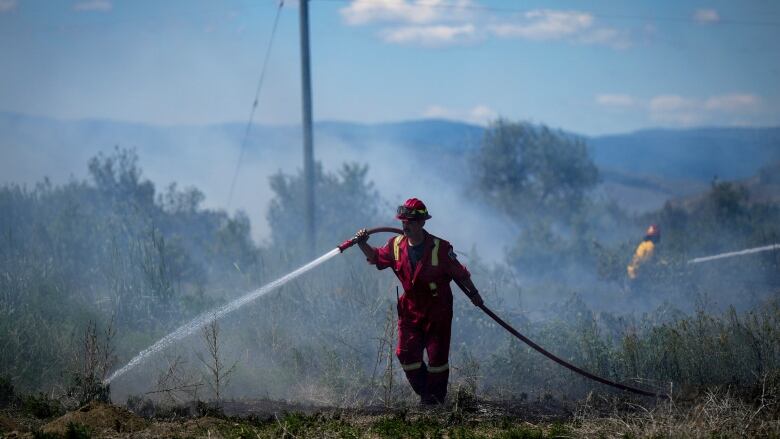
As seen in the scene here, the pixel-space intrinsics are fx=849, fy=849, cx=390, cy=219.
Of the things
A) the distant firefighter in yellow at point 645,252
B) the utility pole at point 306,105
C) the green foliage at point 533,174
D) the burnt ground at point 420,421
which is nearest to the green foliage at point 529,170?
the green foliage at point 533,174

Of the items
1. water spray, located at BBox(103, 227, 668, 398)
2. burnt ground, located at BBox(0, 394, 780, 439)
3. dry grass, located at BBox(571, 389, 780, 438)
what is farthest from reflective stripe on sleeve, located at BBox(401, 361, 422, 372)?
dry grass, located at BBox(571, 389, 780, 438)

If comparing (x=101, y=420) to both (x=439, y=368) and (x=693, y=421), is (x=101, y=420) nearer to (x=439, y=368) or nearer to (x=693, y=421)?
(x=439, y=368)

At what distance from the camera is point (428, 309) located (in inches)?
295

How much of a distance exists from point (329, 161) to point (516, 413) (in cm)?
2981

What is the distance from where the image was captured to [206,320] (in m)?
10.3

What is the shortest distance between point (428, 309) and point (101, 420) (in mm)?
2833

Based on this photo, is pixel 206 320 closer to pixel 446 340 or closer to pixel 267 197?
pixel 446 340

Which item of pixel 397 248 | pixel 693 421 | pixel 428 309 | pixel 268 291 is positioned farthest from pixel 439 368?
pixel 268 291

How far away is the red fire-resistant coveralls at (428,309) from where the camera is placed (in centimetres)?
745

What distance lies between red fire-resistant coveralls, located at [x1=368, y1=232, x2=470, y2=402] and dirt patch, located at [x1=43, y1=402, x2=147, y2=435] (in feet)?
7.68

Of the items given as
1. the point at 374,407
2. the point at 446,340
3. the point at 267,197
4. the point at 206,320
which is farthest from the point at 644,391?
the point at 267,197

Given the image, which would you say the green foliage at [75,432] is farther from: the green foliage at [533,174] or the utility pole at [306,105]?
the green foliage at [533,174]

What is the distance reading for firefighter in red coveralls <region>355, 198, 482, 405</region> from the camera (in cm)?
743

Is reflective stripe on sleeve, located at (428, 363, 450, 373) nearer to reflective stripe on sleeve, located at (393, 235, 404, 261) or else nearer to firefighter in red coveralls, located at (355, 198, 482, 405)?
firefighter in red coveralls, located at (355, 198, 482, 405)
